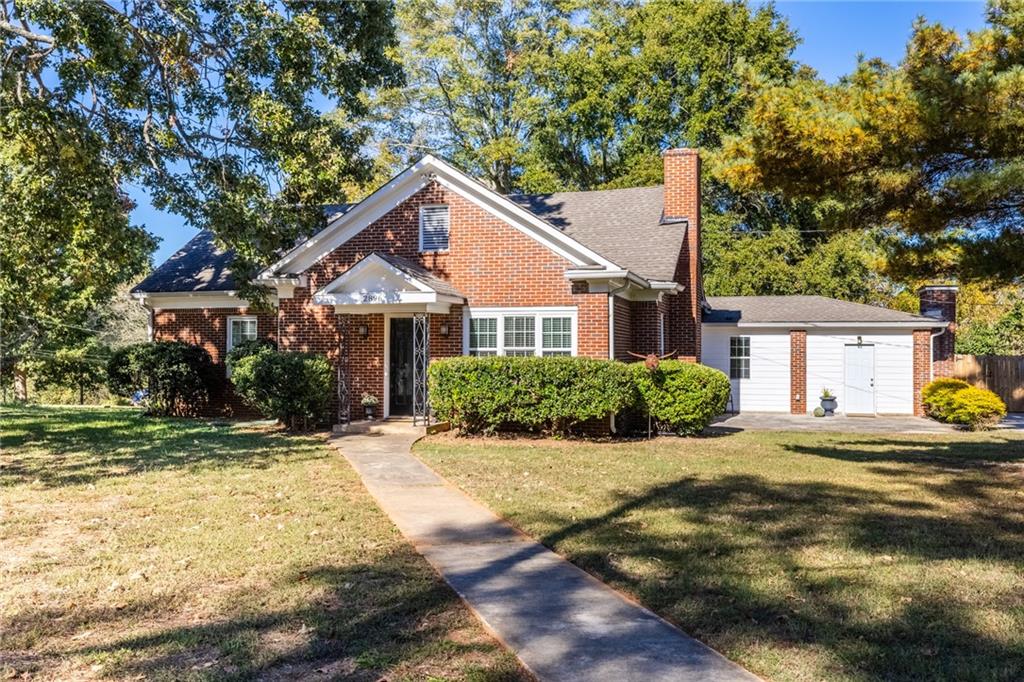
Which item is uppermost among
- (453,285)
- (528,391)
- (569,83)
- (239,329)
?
(569,83)

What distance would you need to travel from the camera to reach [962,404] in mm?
18875

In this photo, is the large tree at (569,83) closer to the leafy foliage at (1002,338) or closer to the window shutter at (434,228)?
the leafy foliage at (1002,338)

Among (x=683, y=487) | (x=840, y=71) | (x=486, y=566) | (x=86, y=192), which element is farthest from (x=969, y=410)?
(x=86, y=192)

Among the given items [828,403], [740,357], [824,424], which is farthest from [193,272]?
[828,403]

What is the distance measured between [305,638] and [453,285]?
39.7ft

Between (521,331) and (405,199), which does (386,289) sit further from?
(521,331)

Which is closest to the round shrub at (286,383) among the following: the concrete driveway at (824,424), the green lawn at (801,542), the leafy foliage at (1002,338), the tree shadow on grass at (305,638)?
the green lawn at (801,542)

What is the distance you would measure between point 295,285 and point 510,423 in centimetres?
561

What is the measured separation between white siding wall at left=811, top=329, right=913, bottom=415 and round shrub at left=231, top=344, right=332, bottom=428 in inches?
558

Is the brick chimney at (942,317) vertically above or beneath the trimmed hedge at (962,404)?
above

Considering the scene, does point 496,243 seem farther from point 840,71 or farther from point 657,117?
point 657,117

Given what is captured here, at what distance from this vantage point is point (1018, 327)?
27.6 meters

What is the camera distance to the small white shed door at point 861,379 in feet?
73.4

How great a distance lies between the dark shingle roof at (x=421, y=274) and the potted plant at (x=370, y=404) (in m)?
2.79
